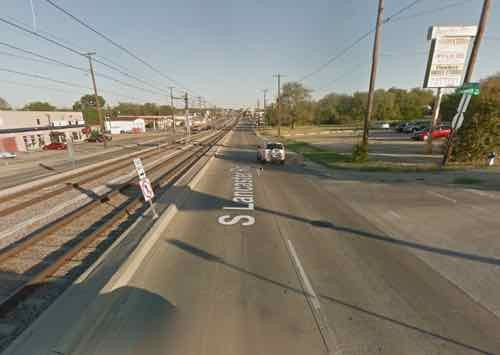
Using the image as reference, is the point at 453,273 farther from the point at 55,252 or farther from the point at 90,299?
the point at 55,252

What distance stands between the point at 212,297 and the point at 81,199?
9520 mm

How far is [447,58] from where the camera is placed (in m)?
16.8

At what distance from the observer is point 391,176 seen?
41.9 feet

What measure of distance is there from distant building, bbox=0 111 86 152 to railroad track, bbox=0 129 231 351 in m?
28.4

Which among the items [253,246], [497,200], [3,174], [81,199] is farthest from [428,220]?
[3,174]

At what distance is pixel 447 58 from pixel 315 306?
21.9 meters

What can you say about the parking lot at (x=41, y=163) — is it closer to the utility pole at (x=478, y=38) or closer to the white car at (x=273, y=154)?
the white car at (x=273, y=154)

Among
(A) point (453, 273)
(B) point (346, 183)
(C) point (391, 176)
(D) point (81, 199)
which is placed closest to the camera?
(A) point (453, 273)

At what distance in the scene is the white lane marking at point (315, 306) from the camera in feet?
9.96

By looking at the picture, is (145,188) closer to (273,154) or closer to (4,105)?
(273,154)

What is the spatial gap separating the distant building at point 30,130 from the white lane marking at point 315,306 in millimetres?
34969

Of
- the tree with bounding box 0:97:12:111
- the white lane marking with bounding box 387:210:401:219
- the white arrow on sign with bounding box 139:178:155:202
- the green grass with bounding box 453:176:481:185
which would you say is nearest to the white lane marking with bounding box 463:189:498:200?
the green grass with bounding box 453:176:481:185

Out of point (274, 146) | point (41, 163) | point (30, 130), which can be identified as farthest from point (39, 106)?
point (274, 146)

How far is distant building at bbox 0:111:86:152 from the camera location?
3478 centimetres
